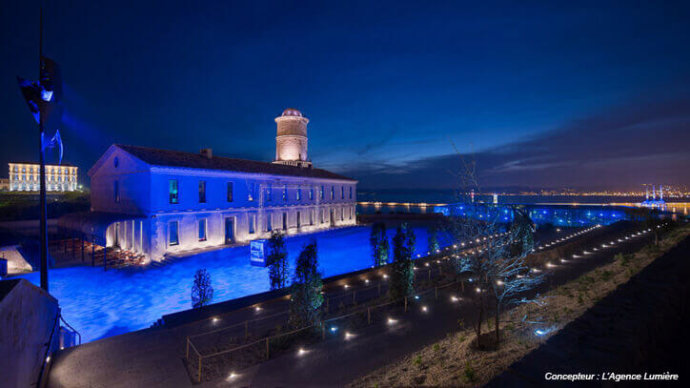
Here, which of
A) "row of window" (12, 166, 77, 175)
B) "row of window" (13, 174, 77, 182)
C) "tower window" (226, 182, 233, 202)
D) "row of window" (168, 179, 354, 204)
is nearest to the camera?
"row of window" (168, 179, 354, 204)

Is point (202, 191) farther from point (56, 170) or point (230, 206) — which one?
point (56, 170)

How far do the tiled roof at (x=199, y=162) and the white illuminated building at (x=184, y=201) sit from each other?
0.21ft

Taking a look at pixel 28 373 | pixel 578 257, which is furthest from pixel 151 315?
pixel 578 257

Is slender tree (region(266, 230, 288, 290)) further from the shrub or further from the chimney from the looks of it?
the chimney

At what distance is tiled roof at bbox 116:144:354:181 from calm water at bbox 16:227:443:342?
7.40m

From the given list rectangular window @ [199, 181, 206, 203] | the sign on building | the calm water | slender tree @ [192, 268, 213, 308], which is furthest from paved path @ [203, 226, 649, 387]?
rectangular window @ [199, 181, 206, 203]

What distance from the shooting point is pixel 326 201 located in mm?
38000

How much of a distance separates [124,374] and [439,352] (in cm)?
838

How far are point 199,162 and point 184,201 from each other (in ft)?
12.9

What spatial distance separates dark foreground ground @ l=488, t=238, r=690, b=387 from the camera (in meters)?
4.80

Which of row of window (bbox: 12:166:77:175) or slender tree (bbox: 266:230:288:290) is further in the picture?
row of window (bbox: 12:166:77:175)

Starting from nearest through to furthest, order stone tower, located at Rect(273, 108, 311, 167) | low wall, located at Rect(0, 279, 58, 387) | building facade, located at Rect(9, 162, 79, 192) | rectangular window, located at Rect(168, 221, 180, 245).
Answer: low wall, located at Rect(0, 279, 58, 387) → rectangular window, located at Rect(168, 221, 180, 245) → stone tower, located at Rect(273, 108, 311, 167) → building facade, located at Rect(9, 162, 79, 192)

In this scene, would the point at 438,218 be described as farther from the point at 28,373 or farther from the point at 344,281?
the point at 28,373

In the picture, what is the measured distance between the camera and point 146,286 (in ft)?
54.8
